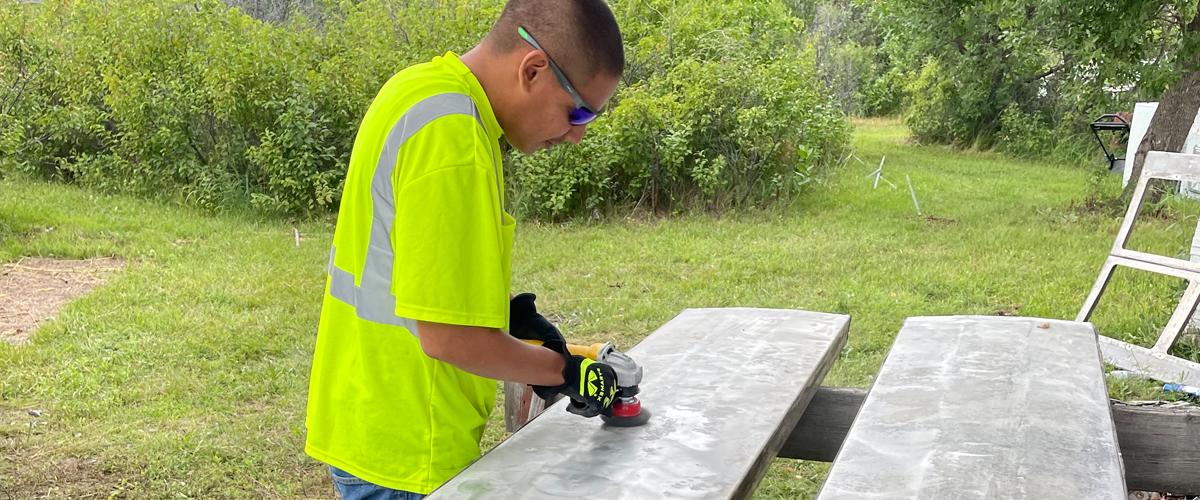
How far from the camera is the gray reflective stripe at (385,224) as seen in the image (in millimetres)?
1646

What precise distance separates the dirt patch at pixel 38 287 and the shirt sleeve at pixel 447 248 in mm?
5060

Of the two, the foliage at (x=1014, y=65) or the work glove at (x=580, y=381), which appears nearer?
the work glove at (x=580, y=381)

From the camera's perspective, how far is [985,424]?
2045 millimetres

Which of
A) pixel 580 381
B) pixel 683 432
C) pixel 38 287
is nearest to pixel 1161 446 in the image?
Result: pixel 683 432

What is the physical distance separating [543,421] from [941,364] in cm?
105

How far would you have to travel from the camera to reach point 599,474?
1796 millimetres

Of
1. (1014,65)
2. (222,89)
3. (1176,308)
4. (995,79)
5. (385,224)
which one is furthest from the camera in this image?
(995,79)

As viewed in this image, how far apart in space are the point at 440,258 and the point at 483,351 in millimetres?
184

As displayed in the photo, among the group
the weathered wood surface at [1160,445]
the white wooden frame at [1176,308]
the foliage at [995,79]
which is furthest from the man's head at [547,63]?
the foliage at [995,79]

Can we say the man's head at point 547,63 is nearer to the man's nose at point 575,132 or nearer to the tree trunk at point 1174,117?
the man's nose at point 575,132

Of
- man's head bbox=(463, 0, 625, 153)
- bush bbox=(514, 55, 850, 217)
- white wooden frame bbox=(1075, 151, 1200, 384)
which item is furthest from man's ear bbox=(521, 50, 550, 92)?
bush bbox=(514, 55, 850, 217)

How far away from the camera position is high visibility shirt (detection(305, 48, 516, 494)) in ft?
5.22

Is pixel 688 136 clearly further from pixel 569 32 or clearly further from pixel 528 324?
pixel 569 32

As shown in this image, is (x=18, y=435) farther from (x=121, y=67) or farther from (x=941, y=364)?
(x=121, y=67)
